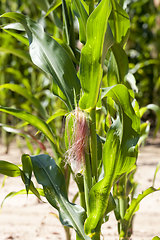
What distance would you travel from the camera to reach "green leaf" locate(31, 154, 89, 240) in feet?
2.52

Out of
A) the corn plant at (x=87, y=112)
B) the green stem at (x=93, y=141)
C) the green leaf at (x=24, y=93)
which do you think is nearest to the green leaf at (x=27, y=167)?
the corn plant at (x=87, y=112)

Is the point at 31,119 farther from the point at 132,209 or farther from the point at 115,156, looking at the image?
the point at 132,209

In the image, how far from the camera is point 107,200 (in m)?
Result: 0.74

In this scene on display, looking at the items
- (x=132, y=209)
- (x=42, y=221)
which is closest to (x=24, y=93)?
(x=132, y=209)

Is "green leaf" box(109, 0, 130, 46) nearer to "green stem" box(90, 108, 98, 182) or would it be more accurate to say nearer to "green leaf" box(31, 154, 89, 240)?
"green stem" box(90, 108, 98, 182)

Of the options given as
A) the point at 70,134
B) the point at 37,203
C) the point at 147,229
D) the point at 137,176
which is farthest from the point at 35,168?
the point at 137,176

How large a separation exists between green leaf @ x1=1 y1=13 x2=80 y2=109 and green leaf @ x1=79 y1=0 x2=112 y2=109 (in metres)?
0.06

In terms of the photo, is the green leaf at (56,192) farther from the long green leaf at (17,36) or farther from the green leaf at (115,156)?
the long green leaf at (17,36)

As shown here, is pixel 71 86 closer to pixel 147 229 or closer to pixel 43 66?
pixel 43 66

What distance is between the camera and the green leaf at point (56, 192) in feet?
2.52

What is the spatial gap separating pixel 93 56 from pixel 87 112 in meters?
0.11

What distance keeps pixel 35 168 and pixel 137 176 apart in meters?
1.31

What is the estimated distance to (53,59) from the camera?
0.75 m

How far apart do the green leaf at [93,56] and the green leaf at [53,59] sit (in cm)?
6
